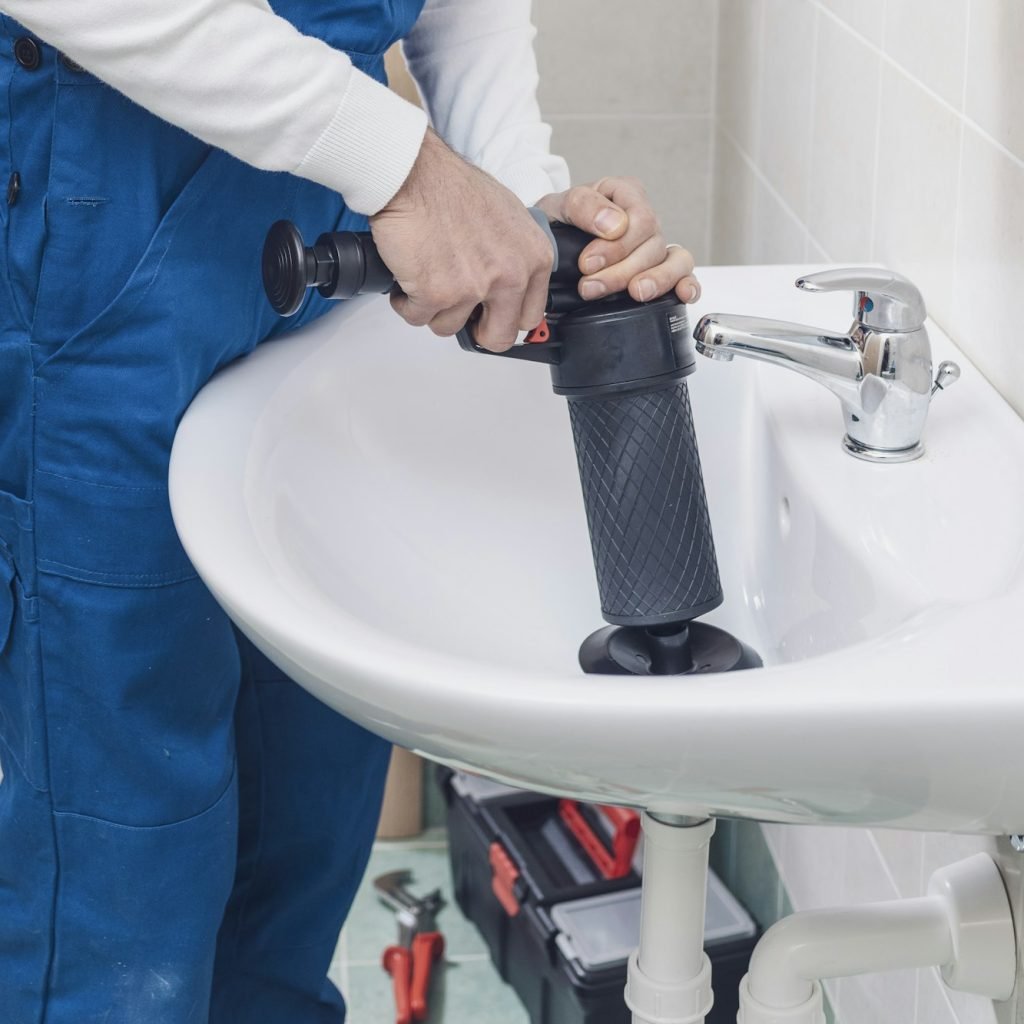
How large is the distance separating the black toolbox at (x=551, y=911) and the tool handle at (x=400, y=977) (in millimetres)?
103

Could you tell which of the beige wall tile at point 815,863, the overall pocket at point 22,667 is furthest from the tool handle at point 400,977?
the overall pocket at point 22,667

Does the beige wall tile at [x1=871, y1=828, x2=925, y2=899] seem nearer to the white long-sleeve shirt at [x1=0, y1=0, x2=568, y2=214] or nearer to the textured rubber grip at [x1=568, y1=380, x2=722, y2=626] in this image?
the textured rubber grip at [x1=568, y1=380, x2=722, y2=626]

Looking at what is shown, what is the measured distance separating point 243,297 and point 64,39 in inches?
8.4

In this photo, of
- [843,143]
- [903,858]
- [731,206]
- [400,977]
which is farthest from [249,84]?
[400,977]

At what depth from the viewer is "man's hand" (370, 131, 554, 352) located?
2.51 feet

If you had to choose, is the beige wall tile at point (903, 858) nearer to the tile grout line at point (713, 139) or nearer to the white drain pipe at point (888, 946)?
the white drain pipe at point (888, 946)

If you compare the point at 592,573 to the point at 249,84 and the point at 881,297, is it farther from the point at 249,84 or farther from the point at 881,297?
the point at 249,84

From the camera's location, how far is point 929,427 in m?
0.84

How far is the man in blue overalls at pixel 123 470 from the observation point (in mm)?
816

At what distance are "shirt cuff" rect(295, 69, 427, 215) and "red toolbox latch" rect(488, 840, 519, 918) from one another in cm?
97

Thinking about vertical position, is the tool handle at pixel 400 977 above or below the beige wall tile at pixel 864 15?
below

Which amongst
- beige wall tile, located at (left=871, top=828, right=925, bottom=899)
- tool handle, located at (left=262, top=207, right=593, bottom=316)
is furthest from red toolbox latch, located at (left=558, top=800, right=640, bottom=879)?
tool handle, located at (left=262, top=207, right=593, bottom=316)

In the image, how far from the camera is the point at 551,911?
59.8 inches

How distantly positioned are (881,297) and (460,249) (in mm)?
230
